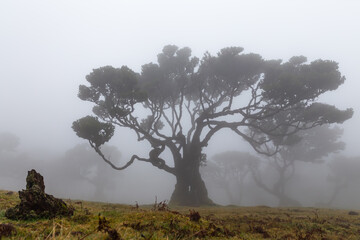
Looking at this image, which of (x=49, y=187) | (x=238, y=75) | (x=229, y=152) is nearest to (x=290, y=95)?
(x=238, y=75)

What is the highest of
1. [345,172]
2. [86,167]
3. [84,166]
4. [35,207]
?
[84,166]

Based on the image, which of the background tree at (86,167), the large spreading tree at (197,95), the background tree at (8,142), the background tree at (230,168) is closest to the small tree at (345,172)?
the background tree at (230,168)

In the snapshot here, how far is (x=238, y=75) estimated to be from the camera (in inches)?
1028

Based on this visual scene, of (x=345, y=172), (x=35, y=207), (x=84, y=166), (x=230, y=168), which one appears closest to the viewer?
(x=35, y=207)

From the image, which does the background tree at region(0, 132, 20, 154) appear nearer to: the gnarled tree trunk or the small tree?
the gnarled tree trunk

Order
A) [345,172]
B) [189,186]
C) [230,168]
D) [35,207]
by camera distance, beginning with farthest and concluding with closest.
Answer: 1. [230,168]
2. [345,172]
3. [189,186]
4. [35,207]

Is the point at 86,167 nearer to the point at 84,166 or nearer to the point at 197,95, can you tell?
the point at 84,166

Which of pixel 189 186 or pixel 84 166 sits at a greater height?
pixel 84 166

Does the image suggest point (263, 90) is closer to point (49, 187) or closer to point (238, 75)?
point (238, 75)

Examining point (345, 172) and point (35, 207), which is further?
point (345, 172)

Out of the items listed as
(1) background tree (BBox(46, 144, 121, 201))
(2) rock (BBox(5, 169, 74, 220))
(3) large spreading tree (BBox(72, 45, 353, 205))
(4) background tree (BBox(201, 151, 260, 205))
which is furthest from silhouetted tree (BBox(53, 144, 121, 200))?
(2) rock (BBox(5, 169, 74, 220))

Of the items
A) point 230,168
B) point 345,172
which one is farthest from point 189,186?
point 345,172

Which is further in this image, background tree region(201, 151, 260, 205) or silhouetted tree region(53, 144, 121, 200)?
silhouetted tree region(53, 144, 121, 200)

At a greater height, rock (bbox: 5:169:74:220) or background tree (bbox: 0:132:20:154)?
background tree (bbox: 0:132:20:154)
